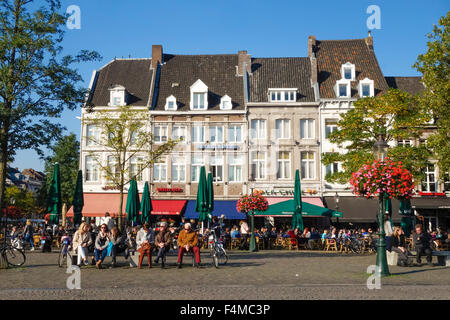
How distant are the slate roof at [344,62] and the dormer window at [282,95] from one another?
208 cm

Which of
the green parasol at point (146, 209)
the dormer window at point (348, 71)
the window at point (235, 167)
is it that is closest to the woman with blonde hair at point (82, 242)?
the green parasol at point (146, 209)

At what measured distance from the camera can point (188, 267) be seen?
1438 centimetres

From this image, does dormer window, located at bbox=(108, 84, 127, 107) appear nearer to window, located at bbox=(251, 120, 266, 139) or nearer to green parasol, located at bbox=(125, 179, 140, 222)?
window, located at bbox=(251, 120, 266, 139)

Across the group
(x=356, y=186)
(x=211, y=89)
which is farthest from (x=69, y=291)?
(x=211, y=89)

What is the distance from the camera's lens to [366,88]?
109 ft

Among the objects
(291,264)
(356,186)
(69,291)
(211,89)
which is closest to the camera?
(69,291)

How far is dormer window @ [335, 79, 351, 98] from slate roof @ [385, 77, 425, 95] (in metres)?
4.29

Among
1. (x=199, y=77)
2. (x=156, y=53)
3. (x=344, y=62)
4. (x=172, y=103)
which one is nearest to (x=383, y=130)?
(x=344, y=62)

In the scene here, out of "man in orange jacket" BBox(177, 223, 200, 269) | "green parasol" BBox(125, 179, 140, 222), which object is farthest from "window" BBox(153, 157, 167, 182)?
"man in orange jacket" BBox(177, 223, 200, 269)

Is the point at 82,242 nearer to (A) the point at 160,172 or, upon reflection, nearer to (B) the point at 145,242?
(B) the point at 145,242

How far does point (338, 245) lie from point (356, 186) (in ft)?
41.8

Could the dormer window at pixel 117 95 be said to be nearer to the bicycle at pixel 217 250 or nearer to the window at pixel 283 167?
the window at pixel 283 167

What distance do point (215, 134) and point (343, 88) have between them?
1021 cm

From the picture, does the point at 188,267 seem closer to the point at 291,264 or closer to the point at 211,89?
the point at 291,264
